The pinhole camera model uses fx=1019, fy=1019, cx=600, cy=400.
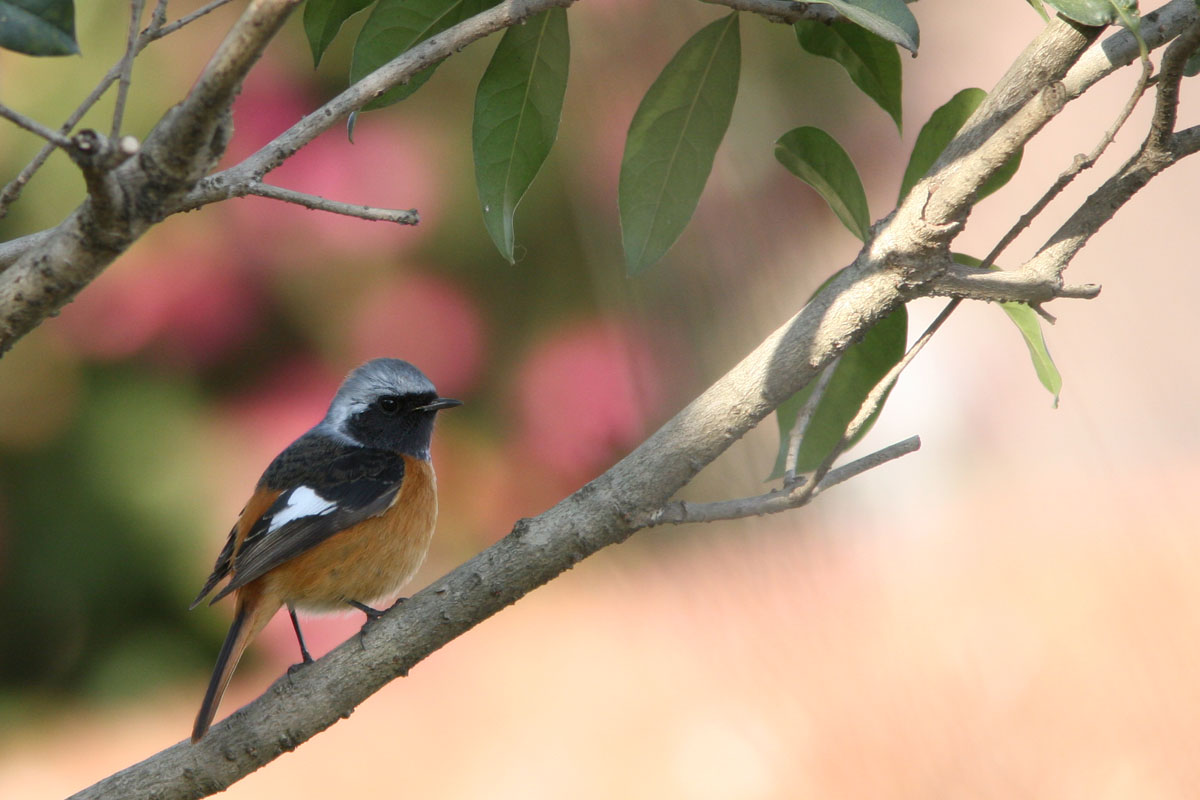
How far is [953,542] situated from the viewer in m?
3.30

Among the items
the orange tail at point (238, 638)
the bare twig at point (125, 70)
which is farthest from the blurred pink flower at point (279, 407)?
the bare twig at point (125, 70)

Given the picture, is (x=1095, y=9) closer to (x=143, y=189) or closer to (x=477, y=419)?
(x=143, y=189)

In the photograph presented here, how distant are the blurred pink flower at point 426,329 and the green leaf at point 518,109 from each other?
2.49 m

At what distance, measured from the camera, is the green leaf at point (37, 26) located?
3.62ft

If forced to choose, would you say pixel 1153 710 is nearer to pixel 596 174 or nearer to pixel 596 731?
pixel 596 731

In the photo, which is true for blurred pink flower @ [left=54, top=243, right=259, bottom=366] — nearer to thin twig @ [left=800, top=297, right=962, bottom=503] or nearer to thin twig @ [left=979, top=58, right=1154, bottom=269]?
thin twig @ [left=800, top=297, right=962, bottom=503]

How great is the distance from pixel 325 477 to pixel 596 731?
1569 mm

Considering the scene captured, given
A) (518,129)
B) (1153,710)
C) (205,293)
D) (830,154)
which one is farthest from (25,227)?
(1153,710)

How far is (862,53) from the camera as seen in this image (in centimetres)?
163

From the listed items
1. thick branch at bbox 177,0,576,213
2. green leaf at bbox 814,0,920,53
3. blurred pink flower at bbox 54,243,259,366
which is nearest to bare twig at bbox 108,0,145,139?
thick branch at bbox 177,0,576,213

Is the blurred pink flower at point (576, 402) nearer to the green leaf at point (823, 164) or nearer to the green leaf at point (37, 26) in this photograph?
the green leaf at point (823, 164)

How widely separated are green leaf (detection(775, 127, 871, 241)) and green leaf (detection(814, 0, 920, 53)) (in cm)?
30

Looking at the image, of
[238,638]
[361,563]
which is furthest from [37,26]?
[361,563]

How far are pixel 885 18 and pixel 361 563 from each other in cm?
197
